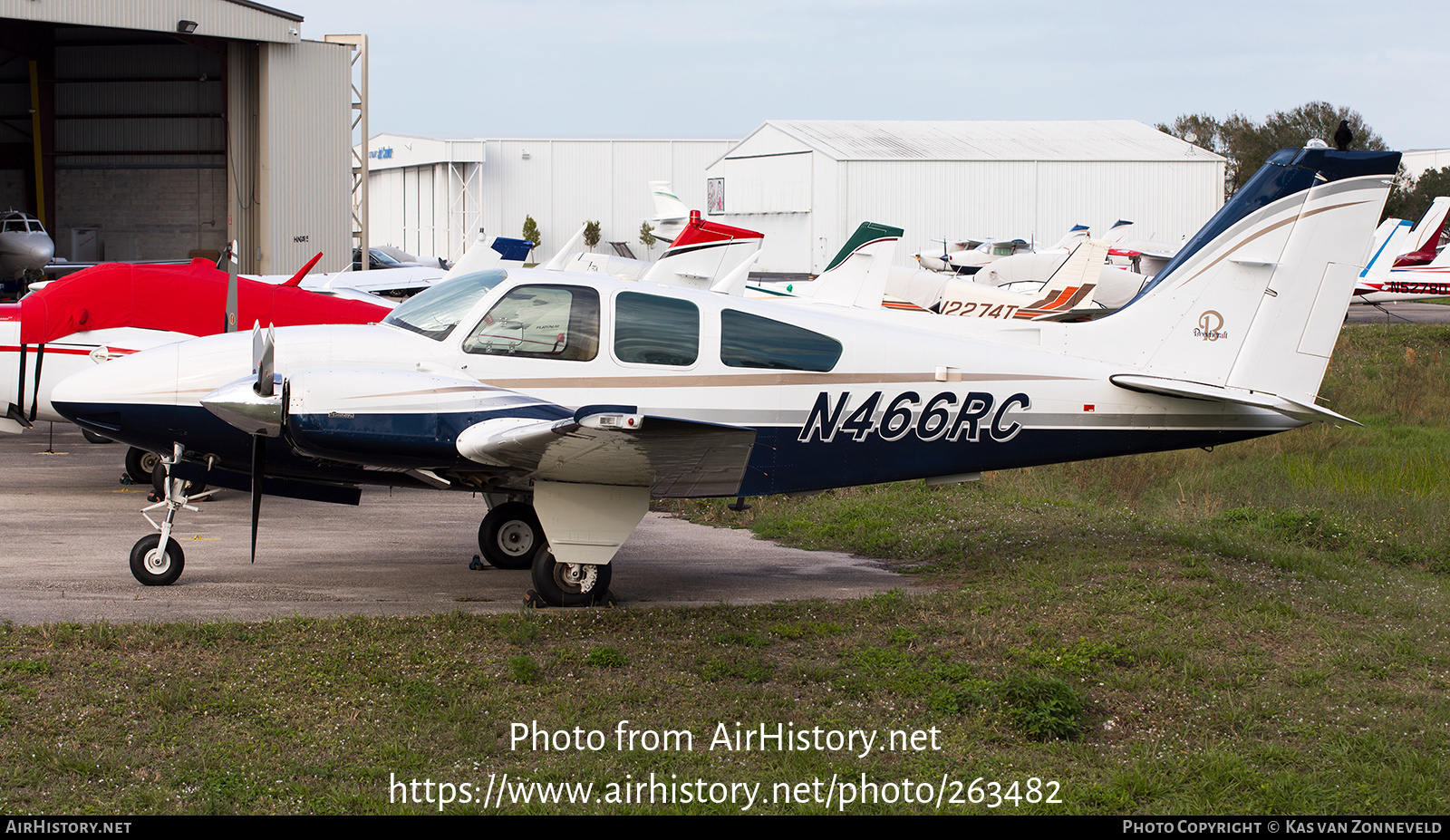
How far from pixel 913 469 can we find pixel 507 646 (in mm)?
3213

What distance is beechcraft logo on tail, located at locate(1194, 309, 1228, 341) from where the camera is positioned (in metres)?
8.48

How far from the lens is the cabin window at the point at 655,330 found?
7383mm

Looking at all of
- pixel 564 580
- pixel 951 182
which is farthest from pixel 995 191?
pixel 564 580

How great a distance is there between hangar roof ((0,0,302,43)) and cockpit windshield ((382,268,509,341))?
20201mm

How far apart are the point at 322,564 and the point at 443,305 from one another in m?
2.61

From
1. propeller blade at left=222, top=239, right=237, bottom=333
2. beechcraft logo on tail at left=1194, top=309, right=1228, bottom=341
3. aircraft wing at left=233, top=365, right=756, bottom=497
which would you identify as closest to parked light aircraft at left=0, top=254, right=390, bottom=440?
propeller blade at left=222, top=239, right=237, bottom=333

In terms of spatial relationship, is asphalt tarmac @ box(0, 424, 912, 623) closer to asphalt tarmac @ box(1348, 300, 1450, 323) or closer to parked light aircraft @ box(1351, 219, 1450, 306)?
asphalt tarmac @ box(1348, 300, 1450, 323)

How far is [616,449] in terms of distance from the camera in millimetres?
6469

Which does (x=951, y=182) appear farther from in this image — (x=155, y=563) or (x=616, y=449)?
(x=616, y=449)

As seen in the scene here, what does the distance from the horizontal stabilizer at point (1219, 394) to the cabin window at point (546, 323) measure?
3880 millimetres

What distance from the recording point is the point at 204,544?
9.30 metres
